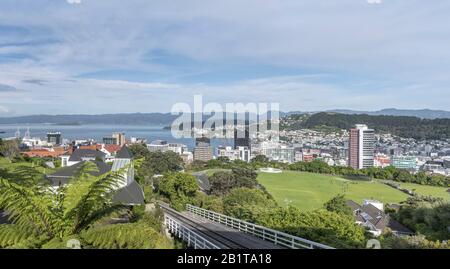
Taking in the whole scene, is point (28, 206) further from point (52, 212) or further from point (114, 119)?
point (114, 119)

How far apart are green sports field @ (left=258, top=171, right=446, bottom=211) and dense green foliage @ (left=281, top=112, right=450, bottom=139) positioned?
95.8 feet

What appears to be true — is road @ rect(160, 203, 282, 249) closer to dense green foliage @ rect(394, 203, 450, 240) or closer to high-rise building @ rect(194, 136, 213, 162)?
dense green foliage @ rect(394, 203, 450, 240)

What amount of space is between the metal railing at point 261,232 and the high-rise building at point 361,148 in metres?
50.8

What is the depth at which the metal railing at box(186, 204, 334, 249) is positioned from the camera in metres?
4.90

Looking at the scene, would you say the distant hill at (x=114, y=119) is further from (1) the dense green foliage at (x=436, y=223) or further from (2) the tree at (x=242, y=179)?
(2) the tree at (x=242, y=179)

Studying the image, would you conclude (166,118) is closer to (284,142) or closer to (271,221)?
(271,221)

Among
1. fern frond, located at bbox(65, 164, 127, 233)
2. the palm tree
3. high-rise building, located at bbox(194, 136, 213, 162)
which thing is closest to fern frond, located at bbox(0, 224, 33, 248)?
the palm tree

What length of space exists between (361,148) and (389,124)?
18331 mm

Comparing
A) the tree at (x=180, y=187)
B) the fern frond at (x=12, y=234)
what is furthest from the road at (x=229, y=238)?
the tree at (x=180, y=187)

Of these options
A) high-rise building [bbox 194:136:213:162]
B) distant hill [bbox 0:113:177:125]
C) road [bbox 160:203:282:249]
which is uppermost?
distant hill [bbox 0:113:177:125]

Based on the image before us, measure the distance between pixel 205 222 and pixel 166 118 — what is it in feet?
14.5

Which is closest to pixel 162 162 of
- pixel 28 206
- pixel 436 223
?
pixel 436 223

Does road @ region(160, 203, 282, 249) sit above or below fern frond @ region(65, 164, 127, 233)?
below
